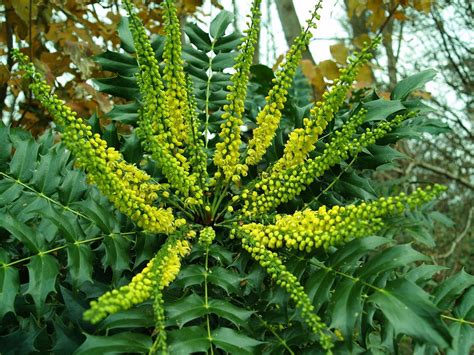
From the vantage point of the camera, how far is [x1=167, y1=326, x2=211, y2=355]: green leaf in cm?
117

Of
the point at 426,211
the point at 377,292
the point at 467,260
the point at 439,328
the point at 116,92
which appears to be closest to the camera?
the point at 439,328

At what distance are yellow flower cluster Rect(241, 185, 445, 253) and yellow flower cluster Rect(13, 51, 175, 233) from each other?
27 centimetres

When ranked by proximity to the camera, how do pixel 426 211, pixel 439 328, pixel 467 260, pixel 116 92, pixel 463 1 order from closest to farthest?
pixel 439 328 < pixel 116 92 < pixel 426 211 < pixel 463 1 < pixel 467 260

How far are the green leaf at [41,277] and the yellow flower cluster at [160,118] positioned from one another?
37cm

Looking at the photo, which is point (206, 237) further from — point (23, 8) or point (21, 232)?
point (23, 8)

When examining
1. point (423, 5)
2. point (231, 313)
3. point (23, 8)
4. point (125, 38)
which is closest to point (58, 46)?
point (23, 8)

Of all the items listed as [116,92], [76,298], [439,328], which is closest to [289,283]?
[439,328]

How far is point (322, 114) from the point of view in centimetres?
147

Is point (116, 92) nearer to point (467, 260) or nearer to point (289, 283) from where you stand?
point (289, 283)

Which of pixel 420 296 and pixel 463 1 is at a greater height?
pixel 463 1

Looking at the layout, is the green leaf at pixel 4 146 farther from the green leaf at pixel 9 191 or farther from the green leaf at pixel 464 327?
the green leaf at pixel 464 327

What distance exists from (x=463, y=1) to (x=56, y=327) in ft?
21.9

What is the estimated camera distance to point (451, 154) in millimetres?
7379

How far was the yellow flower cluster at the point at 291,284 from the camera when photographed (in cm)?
116
